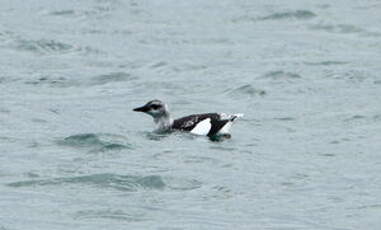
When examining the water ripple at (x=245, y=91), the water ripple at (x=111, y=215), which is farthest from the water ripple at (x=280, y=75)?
the water ripple at (x=111, y=215)

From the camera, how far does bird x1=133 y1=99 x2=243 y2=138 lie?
22453 millimetres

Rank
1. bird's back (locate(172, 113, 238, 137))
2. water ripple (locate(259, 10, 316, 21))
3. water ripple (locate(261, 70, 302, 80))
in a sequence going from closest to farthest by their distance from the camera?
bird's back (locate(172, 113, 238, 137)) → water ripple (locate(261, 70, 302, 80)) → water ripple (locate(259, 10, 316, 21))

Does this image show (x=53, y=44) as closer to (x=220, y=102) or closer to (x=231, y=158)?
(x=220, y=102)

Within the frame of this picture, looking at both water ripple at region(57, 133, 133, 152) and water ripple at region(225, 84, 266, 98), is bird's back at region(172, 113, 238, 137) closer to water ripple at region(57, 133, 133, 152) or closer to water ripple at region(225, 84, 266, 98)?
water ripple at region(57, 133, 133, 152)

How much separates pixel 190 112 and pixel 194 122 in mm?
2895

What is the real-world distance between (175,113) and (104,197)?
7893mm

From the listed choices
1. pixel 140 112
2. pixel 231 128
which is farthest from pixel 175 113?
pixel 231 128

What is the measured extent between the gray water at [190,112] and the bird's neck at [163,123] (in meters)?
0.25

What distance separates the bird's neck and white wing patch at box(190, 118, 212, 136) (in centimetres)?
79

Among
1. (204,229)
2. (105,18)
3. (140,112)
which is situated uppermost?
(105,18)

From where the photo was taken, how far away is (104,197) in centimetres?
1788

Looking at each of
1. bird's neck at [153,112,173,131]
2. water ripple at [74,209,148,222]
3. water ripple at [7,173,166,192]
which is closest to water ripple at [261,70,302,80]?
bird's neck at [153,112,173,131]

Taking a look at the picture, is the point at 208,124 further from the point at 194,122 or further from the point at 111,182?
the point at 111,182

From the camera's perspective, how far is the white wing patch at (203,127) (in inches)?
887
